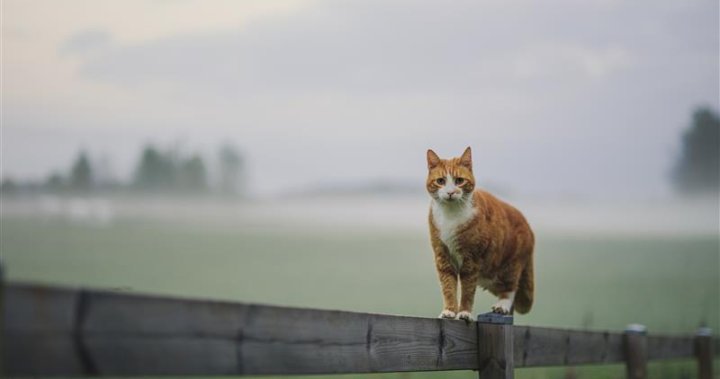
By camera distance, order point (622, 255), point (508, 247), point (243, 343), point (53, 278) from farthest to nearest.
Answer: point (622, 255), point (53, 278), point (508, 247), point (243, 343)

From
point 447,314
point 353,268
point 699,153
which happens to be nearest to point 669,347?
point 447,314

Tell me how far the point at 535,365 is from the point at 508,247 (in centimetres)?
60

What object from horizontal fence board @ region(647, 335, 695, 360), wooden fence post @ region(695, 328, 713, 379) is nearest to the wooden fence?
horizontal fence board @ region(647, 335, 695, 360)

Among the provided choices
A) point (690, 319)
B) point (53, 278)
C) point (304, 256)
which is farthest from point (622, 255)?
point (53, 278)

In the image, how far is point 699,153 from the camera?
847 centimetres

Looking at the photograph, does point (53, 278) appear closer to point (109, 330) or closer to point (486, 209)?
point (486, 209)

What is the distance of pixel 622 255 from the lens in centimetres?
866

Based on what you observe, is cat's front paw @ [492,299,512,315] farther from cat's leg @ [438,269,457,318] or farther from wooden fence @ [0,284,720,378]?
cat's leg @ [438,269,457,318]

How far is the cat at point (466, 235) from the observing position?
1.89 meters

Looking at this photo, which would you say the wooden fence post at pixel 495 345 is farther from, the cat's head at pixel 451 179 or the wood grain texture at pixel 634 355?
the wood grain texture at pixel 634 355

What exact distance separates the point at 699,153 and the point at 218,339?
813cm

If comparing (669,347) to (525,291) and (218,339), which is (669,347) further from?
(218,339)

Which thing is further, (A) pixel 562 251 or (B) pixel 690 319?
(A) pixel 562 251

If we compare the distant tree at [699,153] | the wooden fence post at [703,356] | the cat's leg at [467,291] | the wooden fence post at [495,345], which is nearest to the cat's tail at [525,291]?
the wooden fence post at [495,345]
